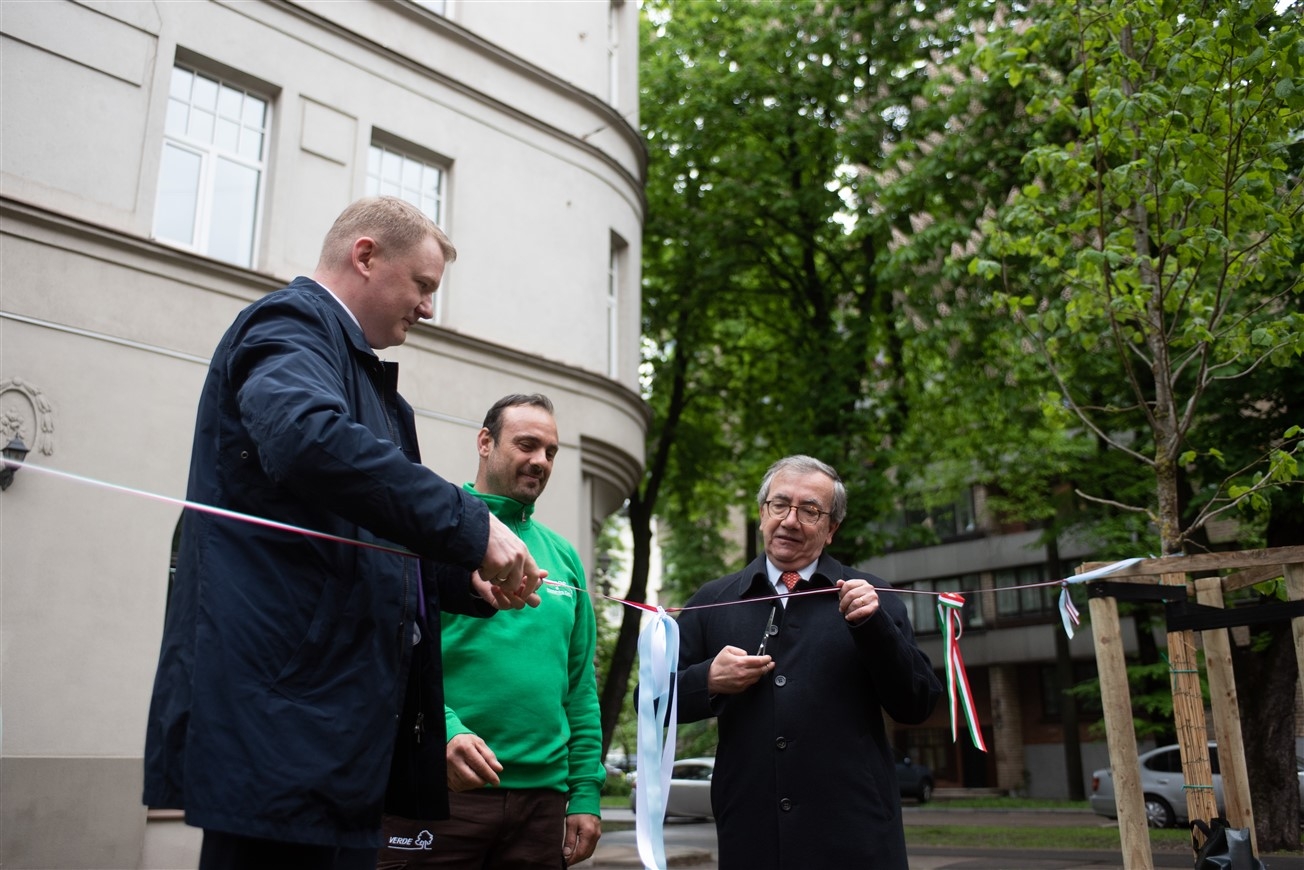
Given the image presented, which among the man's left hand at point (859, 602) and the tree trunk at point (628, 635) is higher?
the tree trunk at point (628, 635)

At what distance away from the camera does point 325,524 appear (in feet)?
8.03

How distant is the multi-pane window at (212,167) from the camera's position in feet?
37.2

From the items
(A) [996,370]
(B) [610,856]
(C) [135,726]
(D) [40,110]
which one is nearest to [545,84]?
(D) [40,110]

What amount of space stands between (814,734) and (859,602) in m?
0.52

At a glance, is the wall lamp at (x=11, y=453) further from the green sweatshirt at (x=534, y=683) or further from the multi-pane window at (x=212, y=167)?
the green sweatshirt at (x=534, y=683)

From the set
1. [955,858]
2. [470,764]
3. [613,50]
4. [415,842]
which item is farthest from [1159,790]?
[470,764]

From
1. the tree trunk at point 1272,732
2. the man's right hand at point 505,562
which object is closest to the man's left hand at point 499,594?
the man's right hand at point 505,562

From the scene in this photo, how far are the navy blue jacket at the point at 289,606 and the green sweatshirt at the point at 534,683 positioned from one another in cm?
144

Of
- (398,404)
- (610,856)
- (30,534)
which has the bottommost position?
(610,856)

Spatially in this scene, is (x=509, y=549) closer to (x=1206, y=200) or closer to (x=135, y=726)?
(x=1206, y=200)

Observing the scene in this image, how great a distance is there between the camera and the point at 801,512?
4184 mm

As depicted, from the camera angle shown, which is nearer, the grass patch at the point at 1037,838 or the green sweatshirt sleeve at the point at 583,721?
the green sweatshirt sleeve at the point at 583,721

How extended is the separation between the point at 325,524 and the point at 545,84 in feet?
45.4

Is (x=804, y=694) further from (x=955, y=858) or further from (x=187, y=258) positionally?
(x=955, y=858)
